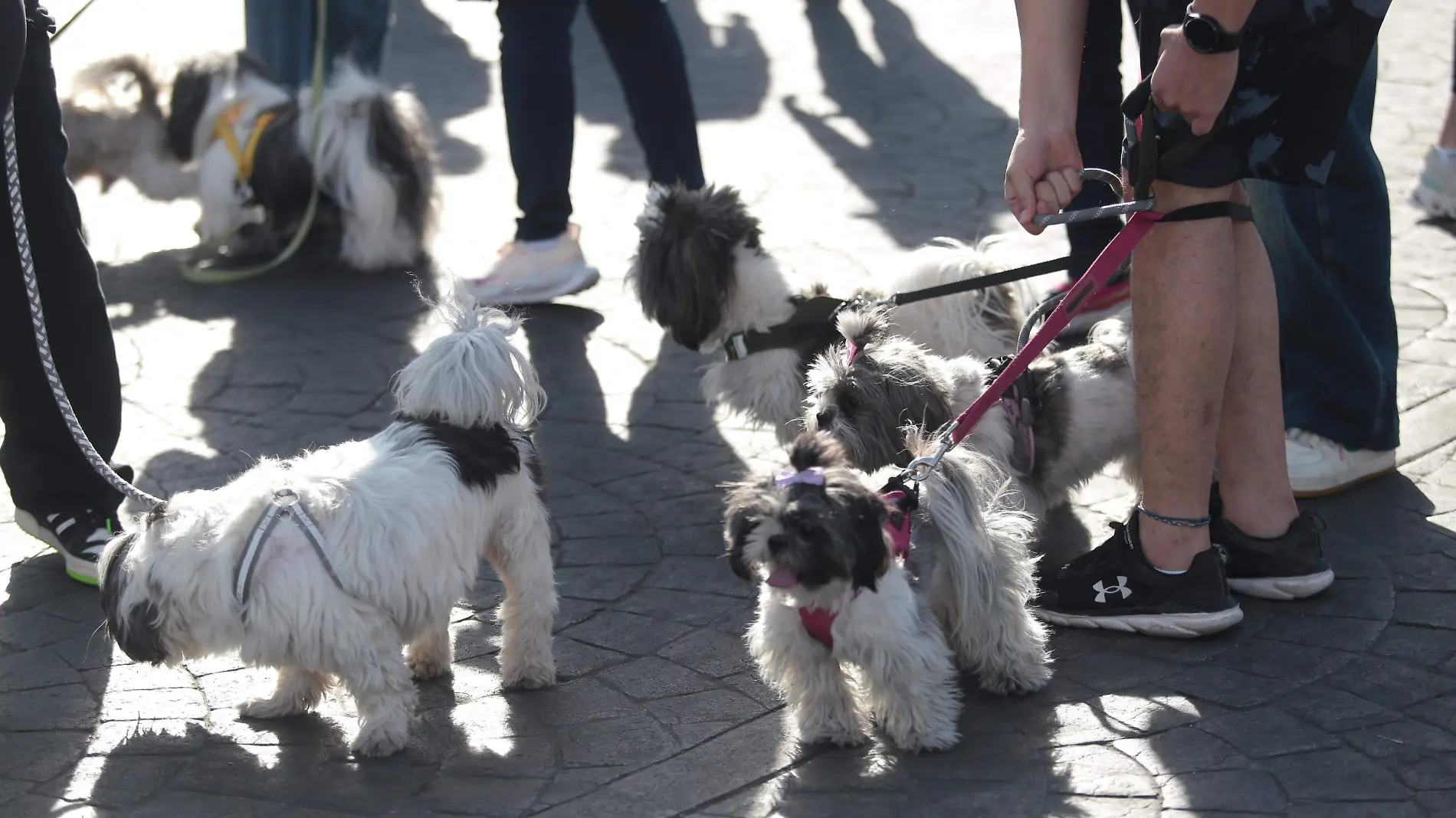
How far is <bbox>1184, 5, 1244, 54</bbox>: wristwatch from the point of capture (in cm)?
293

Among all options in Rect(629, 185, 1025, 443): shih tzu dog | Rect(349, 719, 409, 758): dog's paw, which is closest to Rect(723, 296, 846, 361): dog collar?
Rect(629, 185, 1025, 443): shih tzu dog

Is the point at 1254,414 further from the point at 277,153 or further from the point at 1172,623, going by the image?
the point at 277,153

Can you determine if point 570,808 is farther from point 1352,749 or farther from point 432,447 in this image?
point 1352,749

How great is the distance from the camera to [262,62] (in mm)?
6895

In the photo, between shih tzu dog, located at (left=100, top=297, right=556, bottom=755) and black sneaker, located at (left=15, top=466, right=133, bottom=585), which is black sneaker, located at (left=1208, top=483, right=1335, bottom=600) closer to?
shih tzu dog, located at (left=100, top=297, right=556, bottom=755)

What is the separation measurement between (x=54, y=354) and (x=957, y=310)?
8.46 feet

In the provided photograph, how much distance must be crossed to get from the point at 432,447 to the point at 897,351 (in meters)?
1.21

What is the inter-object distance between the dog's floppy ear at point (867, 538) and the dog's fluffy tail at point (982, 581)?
38 cm

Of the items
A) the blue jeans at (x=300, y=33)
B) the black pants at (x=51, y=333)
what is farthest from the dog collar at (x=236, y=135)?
the black pants at (x=51, y=333)

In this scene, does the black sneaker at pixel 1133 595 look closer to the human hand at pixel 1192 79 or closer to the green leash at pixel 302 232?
the human hand at pixel 1192 79

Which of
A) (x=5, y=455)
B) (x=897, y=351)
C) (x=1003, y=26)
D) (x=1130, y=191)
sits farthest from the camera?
(x=1003, y=26)

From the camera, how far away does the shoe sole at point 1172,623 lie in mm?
3455

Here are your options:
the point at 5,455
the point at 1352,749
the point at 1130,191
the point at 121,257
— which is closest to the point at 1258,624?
the point at 1352,749

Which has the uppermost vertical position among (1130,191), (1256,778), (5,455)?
(1130,191)
